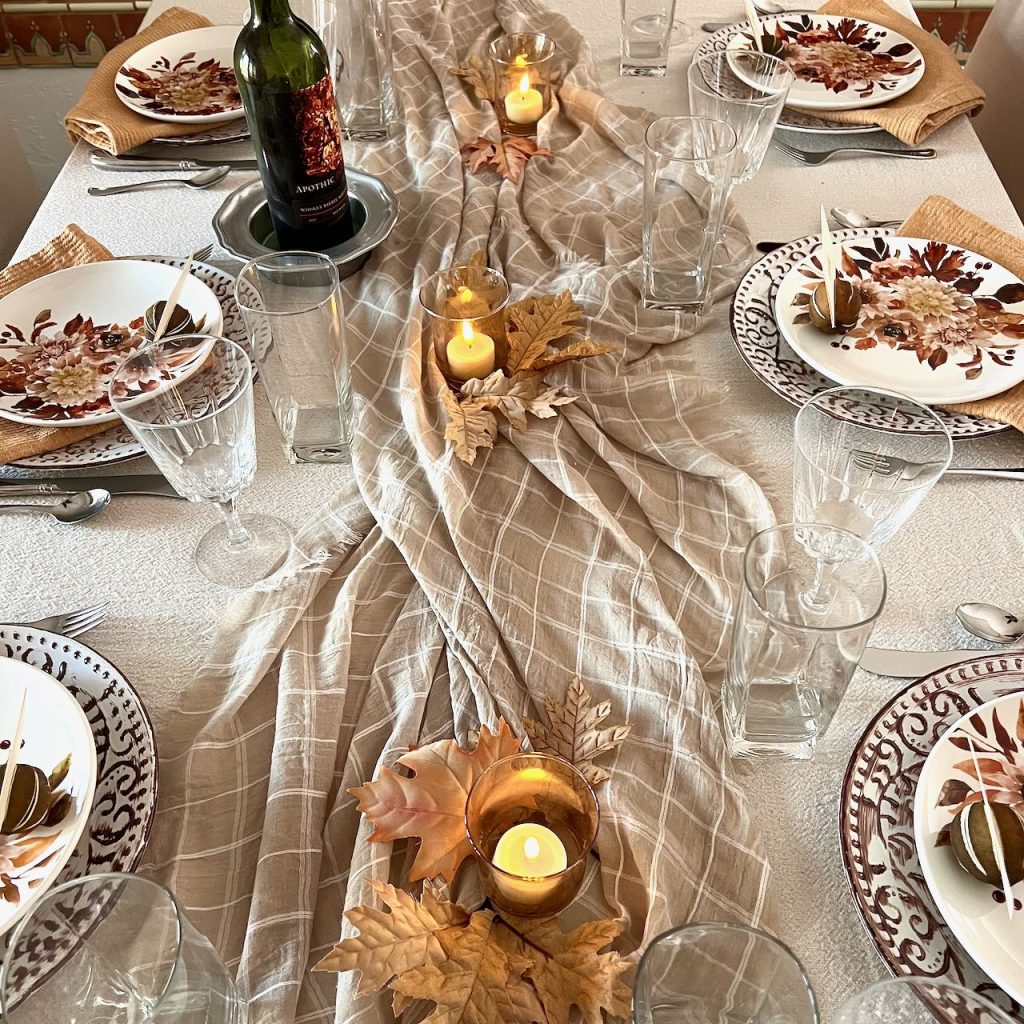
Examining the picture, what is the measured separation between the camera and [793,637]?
565mm

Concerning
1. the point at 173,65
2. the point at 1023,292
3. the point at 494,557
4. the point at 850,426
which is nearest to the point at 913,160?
the point at 1023,292

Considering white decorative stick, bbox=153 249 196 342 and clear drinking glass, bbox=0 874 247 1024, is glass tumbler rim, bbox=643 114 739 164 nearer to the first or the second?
white decorative stick, bbox=153 249 196 342

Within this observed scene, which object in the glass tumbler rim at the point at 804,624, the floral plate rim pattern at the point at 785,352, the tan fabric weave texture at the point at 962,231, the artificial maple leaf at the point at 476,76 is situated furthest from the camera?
the artificial maple leaf at the point at 476,76

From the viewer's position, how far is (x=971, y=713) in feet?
2.00

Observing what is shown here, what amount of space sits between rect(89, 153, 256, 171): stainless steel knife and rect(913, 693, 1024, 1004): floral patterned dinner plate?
0.96 metres

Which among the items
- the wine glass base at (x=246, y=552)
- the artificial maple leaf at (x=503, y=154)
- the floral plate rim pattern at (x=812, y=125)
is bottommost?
the wine glass base at (x=246, y=552)

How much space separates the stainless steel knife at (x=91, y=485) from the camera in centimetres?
80

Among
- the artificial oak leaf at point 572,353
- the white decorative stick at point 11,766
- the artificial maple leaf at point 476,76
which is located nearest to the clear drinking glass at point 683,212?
the artificial oak leaf at point 572,353

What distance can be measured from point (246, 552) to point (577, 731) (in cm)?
30

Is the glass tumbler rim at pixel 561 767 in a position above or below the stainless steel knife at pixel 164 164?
above

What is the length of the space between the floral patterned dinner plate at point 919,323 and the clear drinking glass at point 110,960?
2.14 ft

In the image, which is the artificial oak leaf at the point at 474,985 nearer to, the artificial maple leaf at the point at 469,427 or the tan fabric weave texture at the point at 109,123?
the artificial maple leaf at the point at 469,427

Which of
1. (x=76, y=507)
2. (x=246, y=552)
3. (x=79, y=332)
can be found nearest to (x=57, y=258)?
(x=79, y=332)

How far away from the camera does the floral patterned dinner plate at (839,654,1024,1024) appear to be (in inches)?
20.5
